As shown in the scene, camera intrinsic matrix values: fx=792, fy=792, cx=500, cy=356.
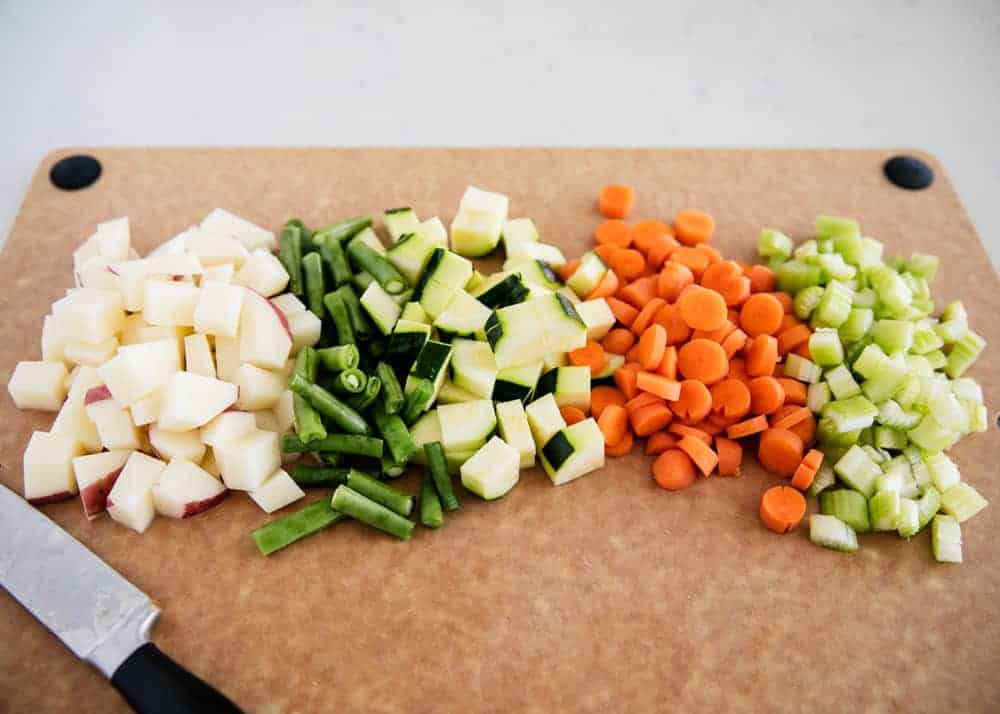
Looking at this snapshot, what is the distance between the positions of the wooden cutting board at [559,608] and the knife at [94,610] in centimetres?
14

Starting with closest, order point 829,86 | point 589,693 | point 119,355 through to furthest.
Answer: point 589,693 → point 119,355 → point 829,86

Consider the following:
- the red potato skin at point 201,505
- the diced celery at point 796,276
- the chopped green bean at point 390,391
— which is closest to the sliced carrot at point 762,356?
the diced celery at point 796,276

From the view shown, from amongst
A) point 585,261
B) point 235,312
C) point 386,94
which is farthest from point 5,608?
point 386,94

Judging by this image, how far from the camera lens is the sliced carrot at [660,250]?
3254 millimetres

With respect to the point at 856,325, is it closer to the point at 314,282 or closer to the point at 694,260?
the point at 694,260

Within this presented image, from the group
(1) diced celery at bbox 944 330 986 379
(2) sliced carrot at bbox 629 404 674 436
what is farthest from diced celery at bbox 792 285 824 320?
(2) sliced carrot at bbox 629 404 674 436

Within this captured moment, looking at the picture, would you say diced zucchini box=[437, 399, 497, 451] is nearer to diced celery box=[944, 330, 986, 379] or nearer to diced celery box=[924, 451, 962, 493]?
diced celery box=[924, 451, 962, 493]

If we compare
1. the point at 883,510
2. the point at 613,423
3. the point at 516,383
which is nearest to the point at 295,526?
the point at 516,383

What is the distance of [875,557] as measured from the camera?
2697mm

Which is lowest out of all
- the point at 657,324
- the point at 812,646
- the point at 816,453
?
the point at 812,646

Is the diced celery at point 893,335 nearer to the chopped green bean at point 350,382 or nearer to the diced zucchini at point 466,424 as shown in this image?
the diced zucchini at point 466,424

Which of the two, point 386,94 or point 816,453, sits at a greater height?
point 386,94

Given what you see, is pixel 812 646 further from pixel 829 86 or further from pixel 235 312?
pixel 829 86

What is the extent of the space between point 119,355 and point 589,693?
182 cm
